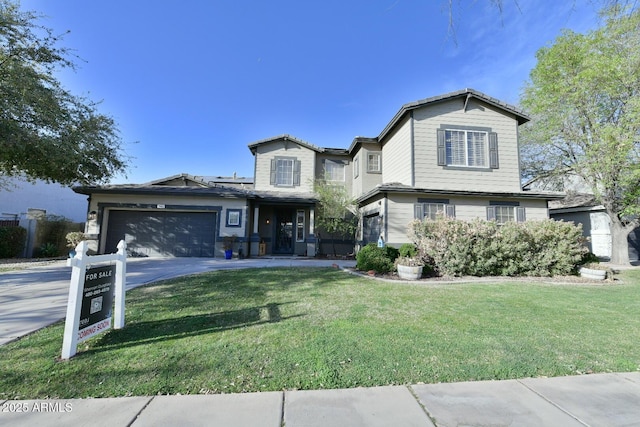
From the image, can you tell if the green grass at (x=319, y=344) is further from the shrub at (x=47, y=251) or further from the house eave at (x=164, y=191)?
the shrub at (x=47, y=251)

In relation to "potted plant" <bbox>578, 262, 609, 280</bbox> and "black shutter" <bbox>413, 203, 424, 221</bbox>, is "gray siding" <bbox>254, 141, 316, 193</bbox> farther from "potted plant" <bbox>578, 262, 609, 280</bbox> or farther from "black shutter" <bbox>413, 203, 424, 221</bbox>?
"potted plant" <bbox>578, 262, 609, 280</bbox>

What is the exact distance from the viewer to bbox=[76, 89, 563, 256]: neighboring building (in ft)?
37.9

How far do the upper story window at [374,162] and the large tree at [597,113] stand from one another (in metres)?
7.88

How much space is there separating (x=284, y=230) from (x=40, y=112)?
10.5 metres

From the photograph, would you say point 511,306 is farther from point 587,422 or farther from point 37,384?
point 37,384

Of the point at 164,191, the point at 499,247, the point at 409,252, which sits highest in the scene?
the point at 164,191

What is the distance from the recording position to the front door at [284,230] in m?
15.3

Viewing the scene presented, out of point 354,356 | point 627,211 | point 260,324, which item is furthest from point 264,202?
point 627,211

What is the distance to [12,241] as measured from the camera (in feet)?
38.3

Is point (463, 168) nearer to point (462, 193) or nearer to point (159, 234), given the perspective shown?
point (462, 193)

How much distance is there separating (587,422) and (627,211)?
570 inches

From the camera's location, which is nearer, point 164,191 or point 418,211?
point 418,211

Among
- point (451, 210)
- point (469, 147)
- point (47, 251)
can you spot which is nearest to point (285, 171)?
point (451, 210)

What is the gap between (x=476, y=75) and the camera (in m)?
5.71
